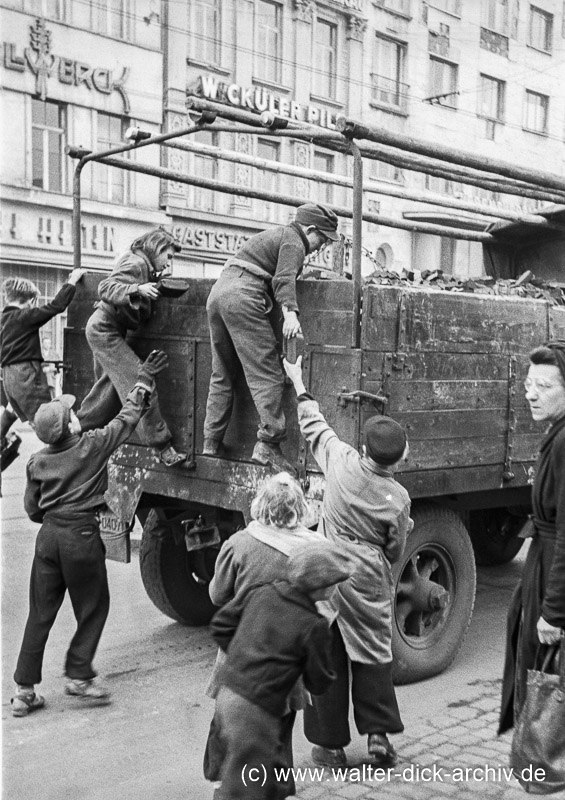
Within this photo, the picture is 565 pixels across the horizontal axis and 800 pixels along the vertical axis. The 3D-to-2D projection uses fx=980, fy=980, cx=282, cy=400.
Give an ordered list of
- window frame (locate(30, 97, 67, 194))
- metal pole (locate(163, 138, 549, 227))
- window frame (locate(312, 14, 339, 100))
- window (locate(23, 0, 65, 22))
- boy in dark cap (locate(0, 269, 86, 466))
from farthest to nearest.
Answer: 1. window frame (locate(30, 97, 67, 194))
2. window (locate(23, 0, 65, 22))
3. window frame (locate(312, 14, 339, 100))
4. metal pole (locate(163, 138, 549, 227))
5. boy in dark cap (locate(0, 269, 86, 466))

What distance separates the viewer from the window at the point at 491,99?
7.93m

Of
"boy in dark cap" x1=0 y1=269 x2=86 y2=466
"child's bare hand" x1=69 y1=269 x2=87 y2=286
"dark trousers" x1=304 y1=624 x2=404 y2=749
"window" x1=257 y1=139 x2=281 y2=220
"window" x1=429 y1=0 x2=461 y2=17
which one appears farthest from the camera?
"window" x1=257 y1=139 x2=281 y2=220

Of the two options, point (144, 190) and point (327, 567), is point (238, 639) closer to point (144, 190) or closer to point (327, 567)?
point (327, 567)

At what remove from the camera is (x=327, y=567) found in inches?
126

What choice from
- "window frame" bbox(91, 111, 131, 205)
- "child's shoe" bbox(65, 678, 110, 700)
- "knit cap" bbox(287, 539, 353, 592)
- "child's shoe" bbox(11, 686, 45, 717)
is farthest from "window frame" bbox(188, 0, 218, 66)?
"knit cap" bbox(287, 539, 353, 592)

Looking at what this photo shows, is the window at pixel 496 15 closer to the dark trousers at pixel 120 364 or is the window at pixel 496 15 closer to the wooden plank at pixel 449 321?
the wooden plank at pixel 449 321

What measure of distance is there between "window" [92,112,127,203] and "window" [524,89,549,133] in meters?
13.0

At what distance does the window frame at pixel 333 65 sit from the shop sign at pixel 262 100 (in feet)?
5.12

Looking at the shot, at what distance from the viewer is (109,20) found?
19.3 m

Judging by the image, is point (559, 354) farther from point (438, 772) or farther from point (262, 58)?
point (262, 58)

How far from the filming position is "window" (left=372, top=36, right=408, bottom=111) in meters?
8.13

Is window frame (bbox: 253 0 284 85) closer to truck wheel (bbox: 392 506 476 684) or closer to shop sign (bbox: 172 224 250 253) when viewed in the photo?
shop sign (bbox: 172 224 250 253)

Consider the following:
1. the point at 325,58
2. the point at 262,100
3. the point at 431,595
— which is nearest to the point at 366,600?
the point at 431,595

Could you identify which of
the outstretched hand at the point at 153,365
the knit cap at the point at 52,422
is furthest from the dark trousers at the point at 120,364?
the knit cap at the point at 52,422
